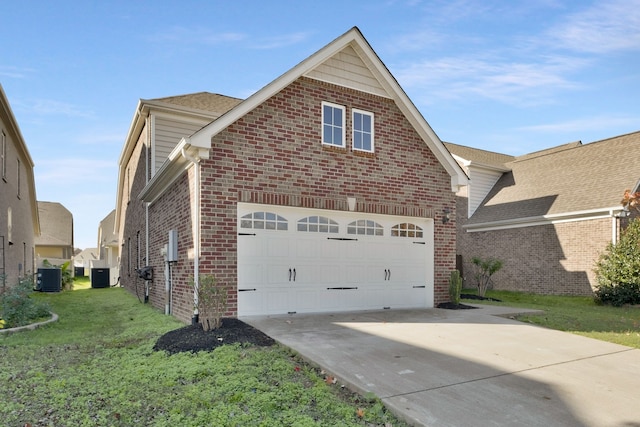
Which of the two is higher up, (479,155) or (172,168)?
(479,155)

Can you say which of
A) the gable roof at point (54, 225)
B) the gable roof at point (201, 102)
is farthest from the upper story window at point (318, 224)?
the gable roof at point (54, 225)

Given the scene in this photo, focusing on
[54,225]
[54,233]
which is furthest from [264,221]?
[54,225]

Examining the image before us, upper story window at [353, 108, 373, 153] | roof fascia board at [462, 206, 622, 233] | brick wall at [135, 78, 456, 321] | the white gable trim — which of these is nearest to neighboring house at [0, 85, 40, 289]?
brick wall at [135, 78, 456, 321]

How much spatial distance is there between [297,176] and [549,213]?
42.0 feet

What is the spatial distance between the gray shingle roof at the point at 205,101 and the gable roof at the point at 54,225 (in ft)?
85.6

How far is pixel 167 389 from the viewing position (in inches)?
190

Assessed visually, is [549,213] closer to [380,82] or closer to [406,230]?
[406,230]

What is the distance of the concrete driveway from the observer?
13.6 feet

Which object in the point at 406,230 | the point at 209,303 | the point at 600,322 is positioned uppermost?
the point at 406,230

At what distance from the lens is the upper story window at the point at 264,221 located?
29.1 ft

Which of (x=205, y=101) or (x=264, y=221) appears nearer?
(x=264, y=221)

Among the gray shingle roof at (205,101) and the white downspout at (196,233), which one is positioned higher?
the gray shingle roof at (205,101)

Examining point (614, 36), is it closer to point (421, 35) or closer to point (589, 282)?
point (421, 35)

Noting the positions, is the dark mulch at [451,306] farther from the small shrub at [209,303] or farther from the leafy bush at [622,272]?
the leafy bush at [622,272]
